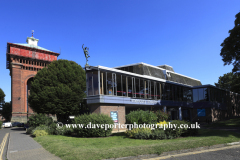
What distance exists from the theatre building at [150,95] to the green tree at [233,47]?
9080mm

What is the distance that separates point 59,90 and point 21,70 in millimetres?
29493

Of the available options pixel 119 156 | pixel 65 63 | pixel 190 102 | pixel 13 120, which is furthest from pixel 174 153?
pixel 13 120

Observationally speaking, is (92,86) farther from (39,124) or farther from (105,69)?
(39,124)

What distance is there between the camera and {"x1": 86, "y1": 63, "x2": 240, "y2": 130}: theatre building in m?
22.2

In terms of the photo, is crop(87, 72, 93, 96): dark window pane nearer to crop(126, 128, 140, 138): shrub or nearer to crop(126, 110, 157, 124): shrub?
crop(126, 110, 157, 124): shrub

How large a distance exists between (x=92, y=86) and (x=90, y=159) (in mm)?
14780

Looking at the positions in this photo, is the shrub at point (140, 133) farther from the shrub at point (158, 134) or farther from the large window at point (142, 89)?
the large window at point (142, 89)

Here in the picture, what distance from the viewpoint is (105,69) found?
22188mm

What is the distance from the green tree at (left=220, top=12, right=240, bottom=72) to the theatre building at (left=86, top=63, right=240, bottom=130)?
29.8ft

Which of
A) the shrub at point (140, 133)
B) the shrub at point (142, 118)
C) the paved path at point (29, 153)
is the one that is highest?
the shrub at point (142, 118)

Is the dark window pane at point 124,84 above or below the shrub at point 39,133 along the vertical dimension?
above

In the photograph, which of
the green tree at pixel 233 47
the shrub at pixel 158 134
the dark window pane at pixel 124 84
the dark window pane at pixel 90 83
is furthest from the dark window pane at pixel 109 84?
the green tree at pixel 233 47

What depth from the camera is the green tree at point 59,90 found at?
30.4m

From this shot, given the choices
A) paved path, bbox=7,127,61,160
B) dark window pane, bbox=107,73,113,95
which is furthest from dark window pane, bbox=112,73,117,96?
paved path, bbox=7,127,61,160
